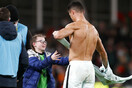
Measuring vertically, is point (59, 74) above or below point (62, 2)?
below

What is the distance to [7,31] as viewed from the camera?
20.4 ft

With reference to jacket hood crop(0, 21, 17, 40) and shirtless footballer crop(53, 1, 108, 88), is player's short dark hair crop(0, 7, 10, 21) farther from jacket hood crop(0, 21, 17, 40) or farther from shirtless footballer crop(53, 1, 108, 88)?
shirtless footballer crop(53, 1, 108, 88)

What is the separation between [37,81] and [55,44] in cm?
643

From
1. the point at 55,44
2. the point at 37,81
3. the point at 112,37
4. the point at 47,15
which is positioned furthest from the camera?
the point at 47,15

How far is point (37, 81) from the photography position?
7133 millimetres

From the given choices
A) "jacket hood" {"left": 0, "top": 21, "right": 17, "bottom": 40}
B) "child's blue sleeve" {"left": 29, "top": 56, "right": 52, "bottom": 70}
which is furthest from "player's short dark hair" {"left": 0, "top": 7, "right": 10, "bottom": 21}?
"child's blue sleeve" {"left": 29, "top": 56, "right": 52, "bottom": 70}

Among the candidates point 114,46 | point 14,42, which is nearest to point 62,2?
point 114,46

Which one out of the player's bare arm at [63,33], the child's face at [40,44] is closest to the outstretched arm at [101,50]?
the player's bare arm at [63,33]

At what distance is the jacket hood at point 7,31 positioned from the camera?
6.23 m

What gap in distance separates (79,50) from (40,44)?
3.03 feet

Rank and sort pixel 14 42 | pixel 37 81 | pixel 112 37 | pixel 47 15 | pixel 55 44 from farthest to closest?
pixel 47 15 < pixel 112 37 < pixel 55 44 < pixel 37 81 < pixel 14 42

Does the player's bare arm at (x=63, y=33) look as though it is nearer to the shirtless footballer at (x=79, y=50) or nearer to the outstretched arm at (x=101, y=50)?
the shirtless footballer at (x=79, y=50)

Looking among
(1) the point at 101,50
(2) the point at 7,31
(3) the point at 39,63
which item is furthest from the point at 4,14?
(1) the point at 101,50

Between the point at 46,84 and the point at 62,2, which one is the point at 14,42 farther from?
the point at 62,2
